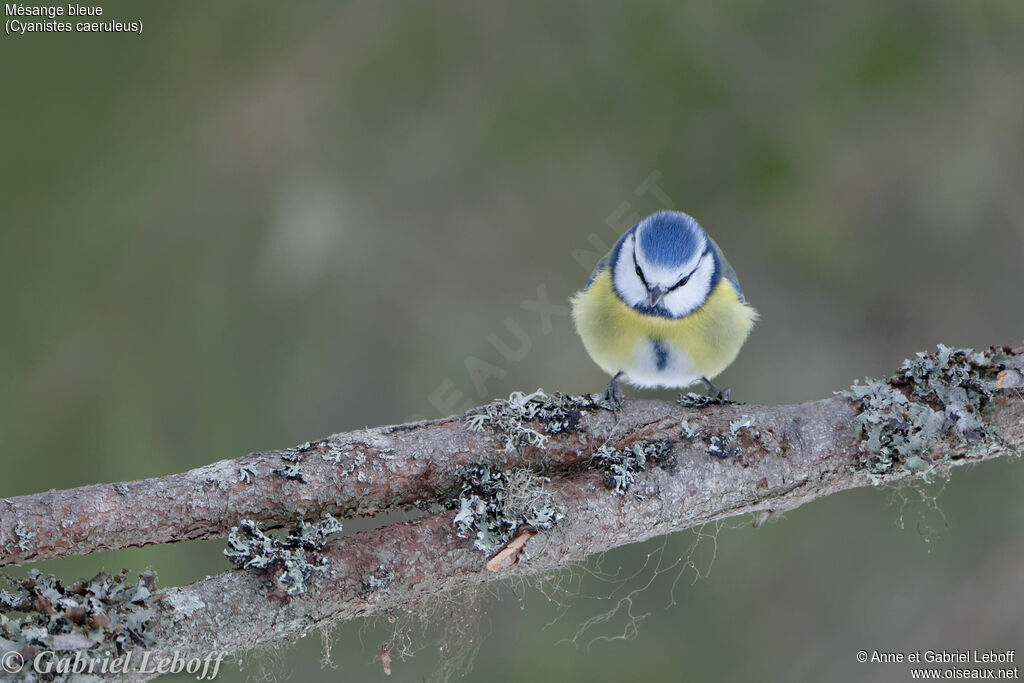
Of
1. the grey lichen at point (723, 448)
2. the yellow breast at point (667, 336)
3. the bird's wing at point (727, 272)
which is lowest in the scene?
the grey lichen at point (723, 448)

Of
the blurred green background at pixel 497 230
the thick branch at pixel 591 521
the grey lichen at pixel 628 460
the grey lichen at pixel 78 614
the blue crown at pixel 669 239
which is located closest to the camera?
the grey lichen at pixel 78 614

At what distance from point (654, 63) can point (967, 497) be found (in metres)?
1.40

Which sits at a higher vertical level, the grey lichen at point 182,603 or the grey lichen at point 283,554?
the grey lichen at point 283,554

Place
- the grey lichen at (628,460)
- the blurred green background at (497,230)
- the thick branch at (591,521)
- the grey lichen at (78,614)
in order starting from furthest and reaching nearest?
1. the blurred green background at (497,230)
2. the grey lichen at (628,460)
3. the thick branch at (591,521)
4. the grey lichen at (78,614)

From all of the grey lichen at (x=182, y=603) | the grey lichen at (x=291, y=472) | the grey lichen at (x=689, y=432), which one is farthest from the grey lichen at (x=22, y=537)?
the grey lichen at (x=689, y=432)

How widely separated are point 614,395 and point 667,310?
1.09 ft

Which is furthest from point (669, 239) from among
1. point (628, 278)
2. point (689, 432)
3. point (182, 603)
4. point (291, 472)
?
point (182, 603)

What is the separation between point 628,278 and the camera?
232cm

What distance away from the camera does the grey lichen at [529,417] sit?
1630 mm

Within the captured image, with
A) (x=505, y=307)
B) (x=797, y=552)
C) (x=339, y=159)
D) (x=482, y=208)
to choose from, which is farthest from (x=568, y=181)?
(x=797, y=552)

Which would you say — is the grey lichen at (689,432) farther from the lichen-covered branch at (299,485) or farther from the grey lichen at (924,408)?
the grey lichen at (924,408)

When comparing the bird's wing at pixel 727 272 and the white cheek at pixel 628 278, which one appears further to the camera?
the bird's wing at pixel 727 272

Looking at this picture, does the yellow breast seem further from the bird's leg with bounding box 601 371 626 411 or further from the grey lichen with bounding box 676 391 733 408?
the grey lichen with bounding box 676 391 733 408

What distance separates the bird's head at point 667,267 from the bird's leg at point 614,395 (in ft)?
0.73
